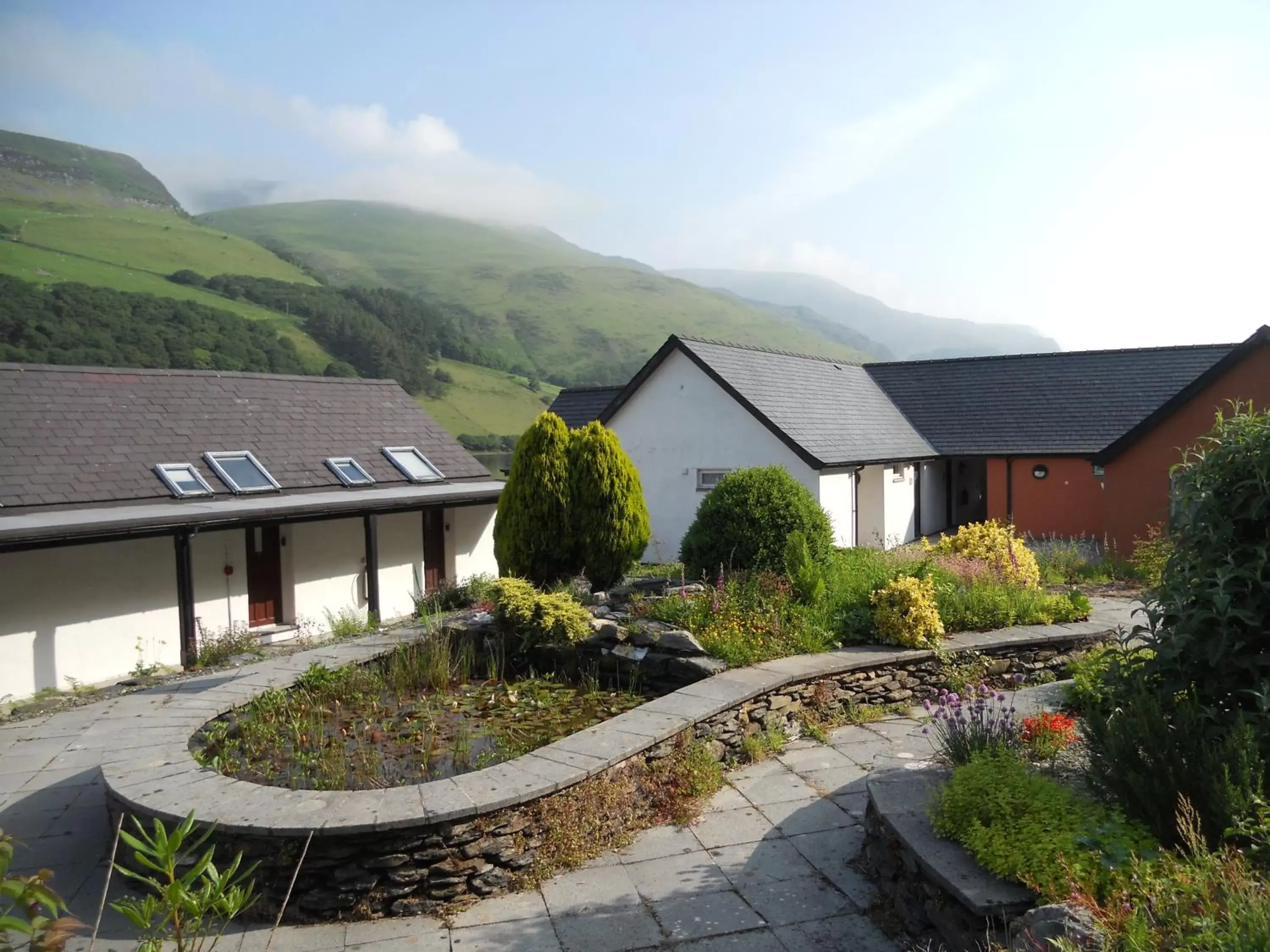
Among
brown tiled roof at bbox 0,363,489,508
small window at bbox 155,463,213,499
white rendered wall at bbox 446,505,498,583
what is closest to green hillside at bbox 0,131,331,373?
brown tiled roof at bbox 0,363,489,508

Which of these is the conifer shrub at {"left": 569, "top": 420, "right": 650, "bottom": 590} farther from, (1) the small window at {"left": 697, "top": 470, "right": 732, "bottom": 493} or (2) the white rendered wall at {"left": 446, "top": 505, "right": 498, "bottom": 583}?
(2) the white rendered wall at {"left": 446, "top": 505, "right": 498, "bottom": 583}

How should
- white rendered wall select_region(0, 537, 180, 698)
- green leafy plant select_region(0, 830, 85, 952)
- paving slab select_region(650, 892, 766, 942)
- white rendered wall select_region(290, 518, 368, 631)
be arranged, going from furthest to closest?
white rendered wall select_region(290, 518, 368, 631)
white rendered wall select_region(0, 537, 180, 698)
paving slab select_region(650, 892, 766, 942)
green leafy plant select_region(0, 830, 85, 952)

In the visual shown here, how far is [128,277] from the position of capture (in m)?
56.4

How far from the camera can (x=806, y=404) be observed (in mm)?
20141

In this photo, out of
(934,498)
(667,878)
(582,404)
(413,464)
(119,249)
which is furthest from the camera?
(119,249)

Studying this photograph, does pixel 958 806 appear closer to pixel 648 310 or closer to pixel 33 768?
pixel 33 768

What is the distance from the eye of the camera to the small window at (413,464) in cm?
1738

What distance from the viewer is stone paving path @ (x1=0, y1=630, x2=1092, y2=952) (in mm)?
4297

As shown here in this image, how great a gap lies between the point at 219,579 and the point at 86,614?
2.25 meters

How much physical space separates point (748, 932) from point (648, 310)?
12998 centimetres

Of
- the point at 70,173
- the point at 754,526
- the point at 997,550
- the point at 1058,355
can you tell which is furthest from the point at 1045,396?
the point at 70,173

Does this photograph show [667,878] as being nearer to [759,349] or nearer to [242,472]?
[242,472]

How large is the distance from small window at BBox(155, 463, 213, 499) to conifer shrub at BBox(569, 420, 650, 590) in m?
6.39

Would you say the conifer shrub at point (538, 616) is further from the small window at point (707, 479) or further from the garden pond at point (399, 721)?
the small window at point (707, 479)
